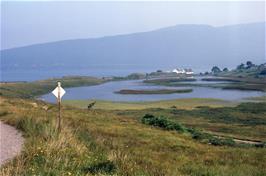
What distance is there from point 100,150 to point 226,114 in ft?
171

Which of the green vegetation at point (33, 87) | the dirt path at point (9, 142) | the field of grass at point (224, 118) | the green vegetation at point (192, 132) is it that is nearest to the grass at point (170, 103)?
the field of grass at point (224, 118)

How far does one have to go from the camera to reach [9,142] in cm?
1444

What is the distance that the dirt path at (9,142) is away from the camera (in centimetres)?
1231

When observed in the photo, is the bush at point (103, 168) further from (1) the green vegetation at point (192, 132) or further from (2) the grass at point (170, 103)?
(2) the grass at point (170, 103)

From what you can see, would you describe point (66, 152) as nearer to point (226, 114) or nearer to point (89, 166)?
point (89, 166)

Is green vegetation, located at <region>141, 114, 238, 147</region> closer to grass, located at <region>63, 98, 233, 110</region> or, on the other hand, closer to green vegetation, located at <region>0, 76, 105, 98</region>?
grass, located at <region>63, 98, 233, 110</region>

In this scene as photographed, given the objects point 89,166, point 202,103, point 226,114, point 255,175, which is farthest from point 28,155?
point 202,103

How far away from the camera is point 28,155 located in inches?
427

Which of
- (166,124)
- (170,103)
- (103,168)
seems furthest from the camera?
(170,103)

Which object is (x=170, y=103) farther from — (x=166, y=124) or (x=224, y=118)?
(x=166, y=124)

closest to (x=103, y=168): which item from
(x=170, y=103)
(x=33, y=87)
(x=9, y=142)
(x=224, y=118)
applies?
(x=9, y=142)

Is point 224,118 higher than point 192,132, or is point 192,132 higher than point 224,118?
point 192,132

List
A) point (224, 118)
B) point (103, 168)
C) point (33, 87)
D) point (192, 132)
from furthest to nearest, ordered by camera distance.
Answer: point (33, 87) → point (224, 118) → point (192, 132) → point (103, 168)

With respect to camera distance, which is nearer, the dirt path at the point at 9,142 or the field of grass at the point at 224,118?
the dirt path at the point at 9,142
